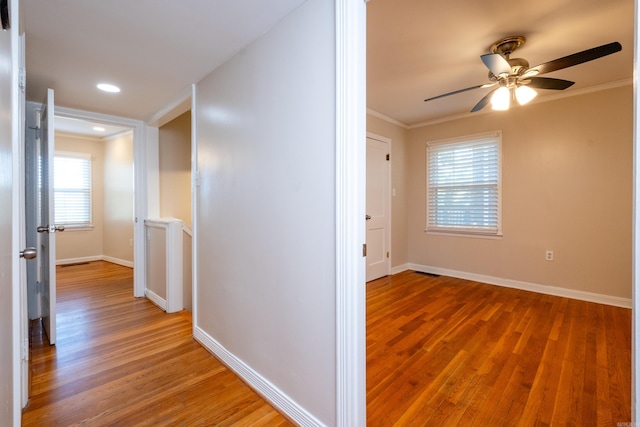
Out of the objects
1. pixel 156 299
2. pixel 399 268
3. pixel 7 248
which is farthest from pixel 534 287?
pixel 7 248

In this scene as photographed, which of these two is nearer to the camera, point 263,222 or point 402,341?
point 263,222

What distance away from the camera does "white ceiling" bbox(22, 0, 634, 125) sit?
1623 mm

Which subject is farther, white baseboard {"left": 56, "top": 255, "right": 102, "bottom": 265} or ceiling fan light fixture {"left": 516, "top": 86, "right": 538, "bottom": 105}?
white baseboard {"left": 56, "top": 255, "right": 102, "bottom": 265}

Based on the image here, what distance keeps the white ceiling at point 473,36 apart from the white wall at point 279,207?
2.55 ft

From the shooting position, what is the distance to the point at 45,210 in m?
2.42

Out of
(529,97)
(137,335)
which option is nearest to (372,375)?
(137,335)

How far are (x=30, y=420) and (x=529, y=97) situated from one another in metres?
4.04

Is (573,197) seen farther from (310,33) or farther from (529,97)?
(310,33)

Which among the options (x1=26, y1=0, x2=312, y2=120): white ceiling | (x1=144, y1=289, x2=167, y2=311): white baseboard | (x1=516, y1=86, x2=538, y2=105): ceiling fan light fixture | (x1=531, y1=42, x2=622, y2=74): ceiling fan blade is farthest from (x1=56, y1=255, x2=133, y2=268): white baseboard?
(x1=531, y1=42, x2=622, y2=74): ceiling fan blade

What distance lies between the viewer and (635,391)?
2.35ft

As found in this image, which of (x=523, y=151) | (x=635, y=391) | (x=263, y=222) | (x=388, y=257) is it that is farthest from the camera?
(x=388, y=257)

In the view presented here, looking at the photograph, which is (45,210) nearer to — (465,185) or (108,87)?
(108,87)

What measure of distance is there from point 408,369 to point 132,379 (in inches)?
71.4

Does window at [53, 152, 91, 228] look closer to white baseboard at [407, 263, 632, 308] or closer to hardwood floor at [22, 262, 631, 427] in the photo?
hardwood floor at [22, 262, 631, 427]
